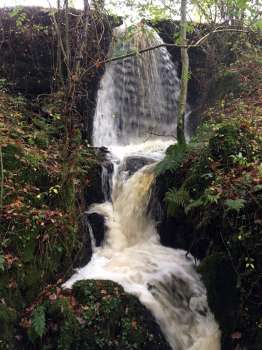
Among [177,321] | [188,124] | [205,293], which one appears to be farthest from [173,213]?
[188,124]

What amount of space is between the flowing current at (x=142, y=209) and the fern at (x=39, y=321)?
1.12 m

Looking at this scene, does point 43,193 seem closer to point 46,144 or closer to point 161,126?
point 46,144

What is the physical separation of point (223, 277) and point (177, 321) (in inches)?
34.9

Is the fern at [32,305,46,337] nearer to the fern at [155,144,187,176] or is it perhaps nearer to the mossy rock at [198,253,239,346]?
the mossy rock at [198,253,239,346]

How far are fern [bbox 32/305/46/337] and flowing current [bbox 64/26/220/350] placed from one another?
112 centimetres

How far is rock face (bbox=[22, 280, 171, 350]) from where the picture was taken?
5.23m

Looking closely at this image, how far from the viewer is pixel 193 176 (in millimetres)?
7043

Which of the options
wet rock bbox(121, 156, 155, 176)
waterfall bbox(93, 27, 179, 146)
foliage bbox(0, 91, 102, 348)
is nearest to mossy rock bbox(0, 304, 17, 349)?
foliage bbox(0, 91, 102, 348)

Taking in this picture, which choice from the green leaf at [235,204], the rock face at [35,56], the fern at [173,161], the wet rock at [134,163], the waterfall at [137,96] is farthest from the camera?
the waterfall at [137,96]

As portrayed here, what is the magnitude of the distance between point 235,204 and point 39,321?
284 cm

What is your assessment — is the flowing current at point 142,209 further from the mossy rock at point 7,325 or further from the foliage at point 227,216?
the mossy rock at point 7,325

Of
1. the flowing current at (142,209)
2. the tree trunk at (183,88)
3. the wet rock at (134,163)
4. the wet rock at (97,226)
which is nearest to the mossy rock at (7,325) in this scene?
the flowing current at (142,209)

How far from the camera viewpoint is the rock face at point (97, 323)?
523cm

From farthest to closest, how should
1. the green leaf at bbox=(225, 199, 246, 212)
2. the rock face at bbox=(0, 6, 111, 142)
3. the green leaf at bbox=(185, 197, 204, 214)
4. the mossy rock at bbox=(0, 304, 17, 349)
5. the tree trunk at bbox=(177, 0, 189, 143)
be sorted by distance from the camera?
the rock face at bbox=(0, 6, 111, 142)
the tree trunk at bbox=(177, 0, 189, 143)
the green leaf at bbox=(185, 197, 204, 214)
the green leaf at bbox=(225, 199, 246, 212)
the mossy rock at bbox=(0, 304, 17, 349)
